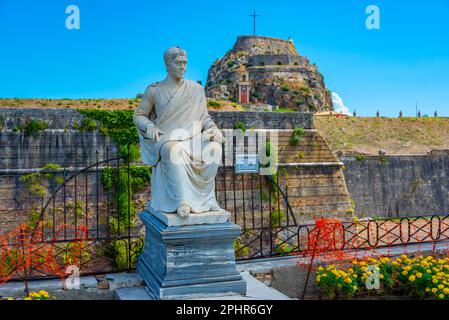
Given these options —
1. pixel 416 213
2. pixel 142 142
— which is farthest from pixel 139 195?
pixel 416 213

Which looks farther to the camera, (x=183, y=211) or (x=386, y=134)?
(x=386, y=134)

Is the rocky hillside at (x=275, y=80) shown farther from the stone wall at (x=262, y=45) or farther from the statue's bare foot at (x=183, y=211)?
the statue's bare foot at (x=183, y=211)

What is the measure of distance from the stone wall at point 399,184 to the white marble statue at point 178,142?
16388mm

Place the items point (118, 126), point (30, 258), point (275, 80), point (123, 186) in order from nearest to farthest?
point (30, 258), point (123, 186), point (118, 126), point (275, 80)

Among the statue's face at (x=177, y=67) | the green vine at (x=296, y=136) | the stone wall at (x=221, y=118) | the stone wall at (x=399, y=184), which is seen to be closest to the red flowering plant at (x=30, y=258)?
the statue's face at (x=177, y=67)

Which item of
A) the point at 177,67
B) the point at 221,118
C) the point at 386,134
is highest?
the point at 386,134

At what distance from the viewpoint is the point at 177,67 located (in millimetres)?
3934

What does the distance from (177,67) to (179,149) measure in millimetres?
825

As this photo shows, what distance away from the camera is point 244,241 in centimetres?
1159

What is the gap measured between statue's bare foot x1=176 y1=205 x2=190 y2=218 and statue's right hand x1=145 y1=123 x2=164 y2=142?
69 cm

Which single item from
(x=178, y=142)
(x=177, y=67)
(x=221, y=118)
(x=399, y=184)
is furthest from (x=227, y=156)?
(x=399, y=184)

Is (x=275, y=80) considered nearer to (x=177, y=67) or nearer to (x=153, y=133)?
(x=177, y=67)

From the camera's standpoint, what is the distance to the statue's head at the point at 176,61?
3.90 m

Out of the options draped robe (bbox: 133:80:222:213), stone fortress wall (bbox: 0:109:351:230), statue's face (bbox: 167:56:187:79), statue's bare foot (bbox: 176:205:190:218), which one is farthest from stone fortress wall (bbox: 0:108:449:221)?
statue's bare foot (bbox: 176:205:190:218)
